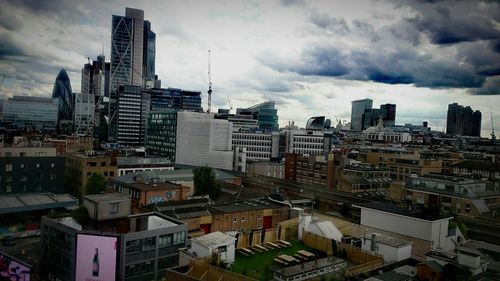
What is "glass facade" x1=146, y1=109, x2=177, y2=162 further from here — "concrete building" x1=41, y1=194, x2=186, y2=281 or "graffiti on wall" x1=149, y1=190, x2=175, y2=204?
"concrete building" x1=41, y1=194, x2=186, y2=281

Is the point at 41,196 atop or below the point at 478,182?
below

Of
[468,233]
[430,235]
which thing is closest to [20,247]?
[430,235]

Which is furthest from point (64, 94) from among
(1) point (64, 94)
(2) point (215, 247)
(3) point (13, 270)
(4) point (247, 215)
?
(2) point (215, 247)

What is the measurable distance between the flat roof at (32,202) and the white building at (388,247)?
21.1 m

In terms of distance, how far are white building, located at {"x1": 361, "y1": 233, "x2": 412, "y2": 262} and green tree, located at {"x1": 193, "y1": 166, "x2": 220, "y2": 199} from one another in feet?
60.5

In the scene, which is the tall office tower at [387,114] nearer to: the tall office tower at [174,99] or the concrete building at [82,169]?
the tall office tower at [174,99]

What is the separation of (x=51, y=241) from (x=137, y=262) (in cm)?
424

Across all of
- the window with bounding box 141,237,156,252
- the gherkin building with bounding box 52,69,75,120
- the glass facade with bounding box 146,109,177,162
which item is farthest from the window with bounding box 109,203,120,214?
the gherkin building with bounding box 52,69,75,120

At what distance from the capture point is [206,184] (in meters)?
32.2

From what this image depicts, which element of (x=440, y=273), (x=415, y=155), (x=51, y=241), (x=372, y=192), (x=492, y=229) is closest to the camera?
(x=440, y=273)

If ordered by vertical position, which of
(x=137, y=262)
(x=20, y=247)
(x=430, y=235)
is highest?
(x=430, y=235)

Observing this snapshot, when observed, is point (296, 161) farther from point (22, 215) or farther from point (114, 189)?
point (22, 215)

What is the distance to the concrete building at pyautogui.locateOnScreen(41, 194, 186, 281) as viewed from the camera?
15484mm

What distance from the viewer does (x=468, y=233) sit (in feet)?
68.1
